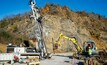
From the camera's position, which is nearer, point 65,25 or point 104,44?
point 65,25

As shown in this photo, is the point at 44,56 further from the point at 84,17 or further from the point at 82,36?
the point at 84,17

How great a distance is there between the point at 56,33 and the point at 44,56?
63.6 ft

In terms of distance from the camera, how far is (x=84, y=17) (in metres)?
70.2

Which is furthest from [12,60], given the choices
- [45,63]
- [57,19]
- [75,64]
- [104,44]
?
[104,44]

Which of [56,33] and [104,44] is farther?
[104,44]

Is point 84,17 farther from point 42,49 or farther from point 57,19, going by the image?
point 42,49

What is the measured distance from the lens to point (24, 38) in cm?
4759

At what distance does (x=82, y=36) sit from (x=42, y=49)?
25.2 m

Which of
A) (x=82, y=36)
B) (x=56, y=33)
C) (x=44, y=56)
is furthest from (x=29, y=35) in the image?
(x=44, y=56)

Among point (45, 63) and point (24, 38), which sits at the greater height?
point (24, 38)

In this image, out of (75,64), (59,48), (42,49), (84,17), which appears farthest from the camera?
(84,17)

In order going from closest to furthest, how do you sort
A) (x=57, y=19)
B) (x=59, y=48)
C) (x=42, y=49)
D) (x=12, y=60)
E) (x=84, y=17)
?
(x=12, y=60)
(x=42, y=49)
(x=59, y=48)
(x=57, y=19)
(x=84, y=17)

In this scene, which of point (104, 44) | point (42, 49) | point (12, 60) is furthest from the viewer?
point (104, 44)

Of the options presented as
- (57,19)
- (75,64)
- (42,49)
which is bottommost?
(75,64)
